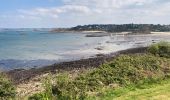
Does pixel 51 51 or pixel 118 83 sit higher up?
pixel 118 83

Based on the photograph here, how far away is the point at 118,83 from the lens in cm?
1612

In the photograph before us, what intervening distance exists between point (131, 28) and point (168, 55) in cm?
14979

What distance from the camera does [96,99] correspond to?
41.9 ft

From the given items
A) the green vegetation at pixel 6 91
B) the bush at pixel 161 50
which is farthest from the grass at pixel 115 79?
the bush at pixel 161 50

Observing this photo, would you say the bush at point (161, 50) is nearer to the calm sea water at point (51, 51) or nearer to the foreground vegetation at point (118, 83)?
the foreground vegetation at point (118, 83)

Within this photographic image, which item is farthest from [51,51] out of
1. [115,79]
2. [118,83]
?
[118,83]

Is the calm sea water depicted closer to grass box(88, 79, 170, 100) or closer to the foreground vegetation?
the foreground vegetation

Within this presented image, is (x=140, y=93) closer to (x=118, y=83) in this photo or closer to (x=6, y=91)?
(x=118, y=83)

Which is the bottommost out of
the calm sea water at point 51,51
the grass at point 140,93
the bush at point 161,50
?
the calm sea water at point 51,51

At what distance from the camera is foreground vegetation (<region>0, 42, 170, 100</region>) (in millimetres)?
13008

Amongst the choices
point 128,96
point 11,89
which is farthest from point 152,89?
point 11,89

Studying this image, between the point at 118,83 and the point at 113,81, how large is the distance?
0.27 metres

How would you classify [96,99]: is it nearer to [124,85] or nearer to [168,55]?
[124,85]

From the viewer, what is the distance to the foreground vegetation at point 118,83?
13.0 metres
